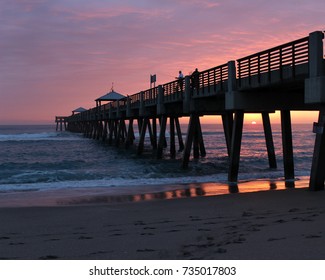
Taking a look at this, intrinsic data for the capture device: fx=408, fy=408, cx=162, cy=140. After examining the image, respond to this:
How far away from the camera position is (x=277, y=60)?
11.0m

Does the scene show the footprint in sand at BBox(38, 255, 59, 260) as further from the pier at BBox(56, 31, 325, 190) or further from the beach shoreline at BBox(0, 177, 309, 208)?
the pier at BBox(56, 31, 325, 190)

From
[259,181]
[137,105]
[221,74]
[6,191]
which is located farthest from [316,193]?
[137,105]

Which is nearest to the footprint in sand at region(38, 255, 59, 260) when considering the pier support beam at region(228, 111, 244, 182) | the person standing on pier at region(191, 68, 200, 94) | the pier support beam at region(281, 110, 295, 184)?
the pier support beam at region(228, 111, 244, 182)

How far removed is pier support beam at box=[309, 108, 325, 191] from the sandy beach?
0.39 meters

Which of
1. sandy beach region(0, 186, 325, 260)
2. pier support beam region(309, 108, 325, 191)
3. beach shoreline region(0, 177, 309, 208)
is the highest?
pier support beam region(309, 108, 325, 191)

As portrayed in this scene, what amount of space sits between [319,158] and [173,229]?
182 inches

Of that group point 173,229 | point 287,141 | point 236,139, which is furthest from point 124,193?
point 173,229

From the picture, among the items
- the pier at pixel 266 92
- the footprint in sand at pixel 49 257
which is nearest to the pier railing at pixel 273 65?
the pier at pixel 266 92

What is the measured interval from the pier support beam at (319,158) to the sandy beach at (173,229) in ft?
1.26

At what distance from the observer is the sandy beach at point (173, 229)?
14.9 ft

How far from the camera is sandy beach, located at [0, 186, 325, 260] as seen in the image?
179 inches

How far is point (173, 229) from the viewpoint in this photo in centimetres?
596

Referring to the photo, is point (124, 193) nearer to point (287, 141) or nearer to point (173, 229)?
point (287, 141)

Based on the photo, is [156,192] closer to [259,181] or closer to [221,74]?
[259,181]
